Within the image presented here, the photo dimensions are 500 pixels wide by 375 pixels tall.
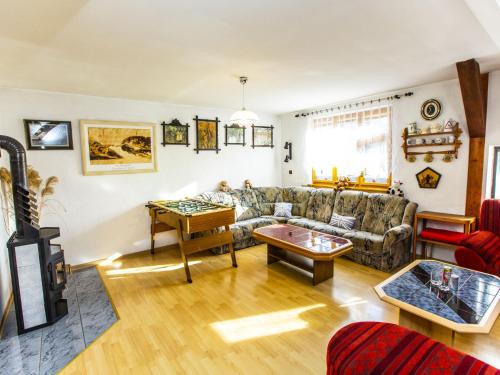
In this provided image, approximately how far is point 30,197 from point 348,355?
2861 millimetres

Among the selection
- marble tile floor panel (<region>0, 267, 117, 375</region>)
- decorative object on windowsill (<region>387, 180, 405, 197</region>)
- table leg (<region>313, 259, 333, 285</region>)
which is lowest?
marble tile floor panel (<region>0, 267, 117, 375</region>)

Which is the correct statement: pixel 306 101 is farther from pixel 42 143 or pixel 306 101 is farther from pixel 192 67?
pixel 42 143

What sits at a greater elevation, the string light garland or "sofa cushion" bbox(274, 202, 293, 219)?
the string light garland

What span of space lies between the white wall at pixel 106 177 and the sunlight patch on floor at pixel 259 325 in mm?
2507

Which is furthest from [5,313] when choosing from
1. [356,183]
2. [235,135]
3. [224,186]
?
[356,183]

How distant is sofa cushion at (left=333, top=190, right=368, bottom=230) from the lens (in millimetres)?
4395

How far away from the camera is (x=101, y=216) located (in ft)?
13.5

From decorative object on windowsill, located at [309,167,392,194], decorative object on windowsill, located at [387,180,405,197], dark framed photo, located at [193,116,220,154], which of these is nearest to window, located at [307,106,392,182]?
decorative object on windowsill, located at [309,167,392,194]

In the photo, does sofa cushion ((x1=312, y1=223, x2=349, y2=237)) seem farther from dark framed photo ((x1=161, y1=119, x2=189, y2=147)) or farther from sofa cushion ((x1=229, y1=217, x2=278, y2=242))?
dark framed photo ((x1=161, y1=119, x2=189, y2=147))

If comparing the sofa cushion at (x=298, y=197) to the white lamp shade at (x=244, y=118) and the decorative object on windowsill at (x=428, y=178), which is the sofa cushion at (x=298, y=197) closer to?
the decorative object on windowsill at (x=428, y=178)

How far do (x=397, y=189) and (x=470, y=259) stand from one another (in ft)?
5.12

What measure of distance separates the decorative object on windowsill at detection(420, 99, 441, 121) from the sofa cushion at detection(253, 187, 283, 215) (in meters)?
2.80

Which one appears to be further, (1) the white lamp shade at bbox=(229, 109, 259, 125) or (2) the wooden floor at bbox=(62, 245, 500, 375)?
(1) the white lamp shade at bbox=(229, 109, 259, 125)

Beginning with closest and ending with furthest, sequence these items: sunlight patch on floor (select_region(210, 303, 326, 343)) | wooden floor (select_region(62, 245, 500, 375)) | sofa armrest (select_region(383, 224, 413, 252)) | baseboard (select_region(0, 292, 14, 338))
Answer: wooden floor (select_region(62, 245, 500, 375))
sunlight patch on floor (select_region(210, 303, 326, 343))
baseboard (select_region(0, 292, 14, 338))
sofa armrest (select_region(383, 224, 413, 252))
